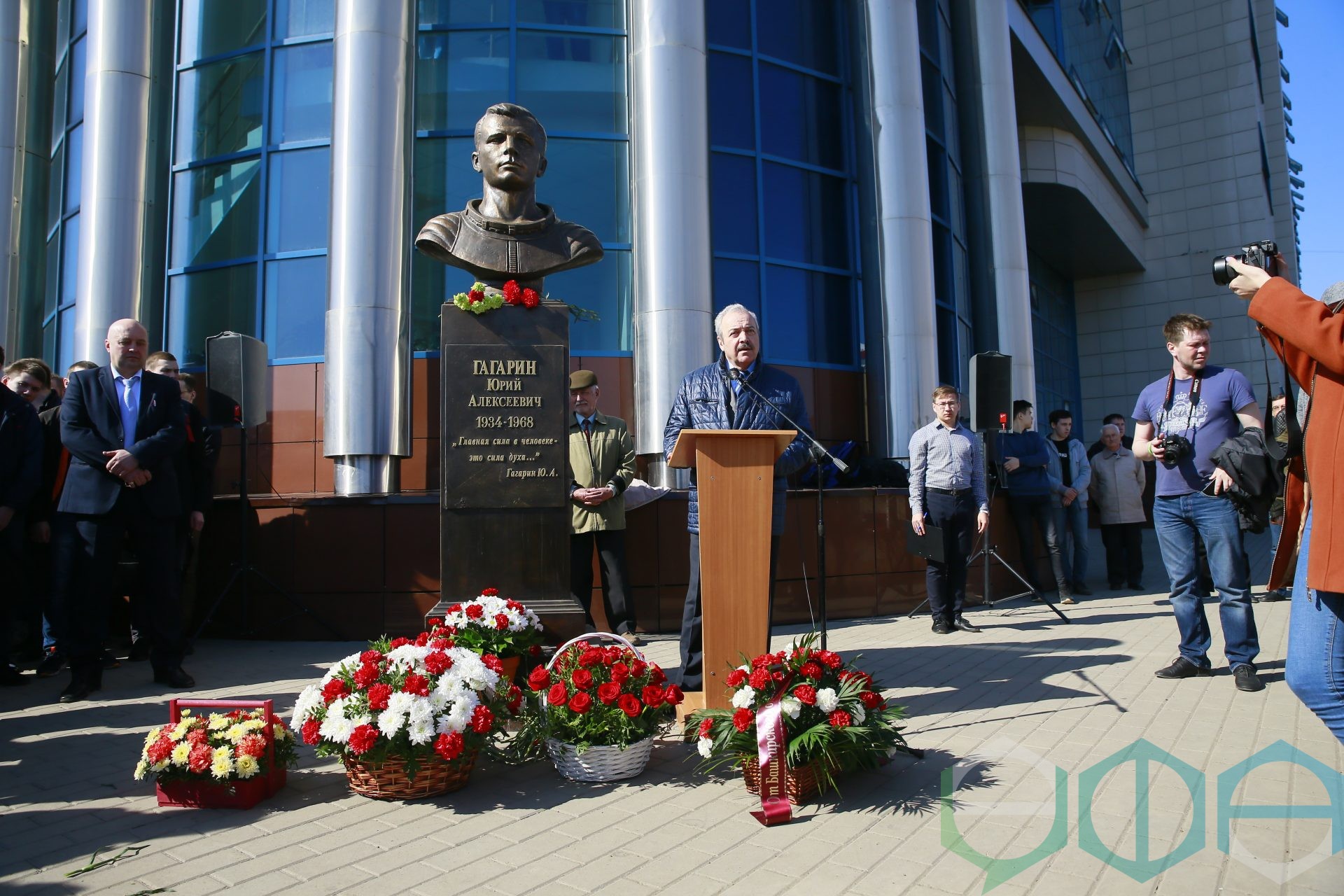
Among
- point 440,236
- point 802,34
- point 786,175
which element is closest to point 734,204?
point 786,175

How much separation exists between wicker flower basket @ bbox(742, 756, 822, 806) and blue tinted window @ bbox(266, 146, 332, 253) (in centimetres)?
880

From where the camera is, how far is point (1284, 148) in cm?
2988

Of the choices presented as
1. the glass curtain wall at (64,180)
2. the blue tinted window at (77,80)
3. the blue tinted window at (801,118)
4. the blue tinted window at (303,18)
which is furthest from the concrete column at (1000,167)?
the blue tinted window at (77,80)

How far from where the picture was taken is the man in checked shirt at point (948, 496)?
7148mm

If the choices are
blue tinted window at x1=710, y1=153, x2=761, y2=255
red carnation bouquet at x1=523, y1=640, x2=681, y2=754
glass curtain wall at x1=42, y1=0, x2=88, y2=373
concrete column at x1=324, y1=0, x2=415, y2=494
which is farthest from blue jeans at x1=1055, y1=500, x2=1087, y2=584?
glass curtain wall at x1=42, y1=0, x2=88, y2=373

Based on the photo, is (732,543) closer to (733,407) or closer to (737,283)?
(733,407)

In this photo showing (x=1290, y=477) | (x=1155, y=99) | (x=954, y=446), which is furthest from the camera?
(x=1155, y=99)

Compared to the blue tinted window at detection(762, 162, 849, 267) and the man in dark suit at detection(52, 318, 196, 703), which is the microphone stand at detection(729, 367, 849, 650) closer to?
the man in dark suit at detection(52, 318, 196, 703)

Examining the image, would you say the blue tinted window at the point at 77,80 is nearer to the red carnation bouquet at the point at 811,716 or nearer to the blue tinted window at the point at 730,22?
the blue tinted window at the point at 730,22

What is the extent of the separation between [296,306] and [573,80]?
4125 mm

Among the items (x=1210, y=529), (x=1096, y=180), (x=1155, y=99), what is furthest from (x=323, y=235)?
(x=1155, y=99)

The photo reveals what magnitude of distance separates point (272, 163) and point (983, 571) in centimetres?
907

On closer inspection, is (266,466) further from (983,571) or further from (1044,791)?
(1044,791)

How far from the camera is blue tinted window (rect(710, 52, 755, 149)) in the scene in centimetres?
1113
